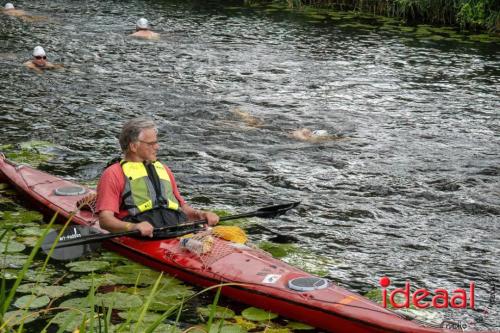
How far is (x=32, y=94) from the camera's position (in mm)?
12680

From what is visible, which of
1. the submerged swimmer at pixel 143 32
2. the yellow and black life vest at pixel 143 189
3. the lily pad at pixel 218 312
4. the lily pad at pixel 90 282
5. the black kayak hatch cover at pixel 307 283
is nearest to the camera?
the black kayak hatch cover at pixel 307 283

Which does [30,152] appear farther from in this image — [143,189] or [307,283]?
[307,283]

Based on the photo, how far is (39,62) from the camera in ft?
45.9

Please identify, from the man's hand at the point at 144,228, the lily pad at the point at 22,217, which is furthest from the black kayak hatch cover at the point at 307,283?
the lily pad at the point at 22,217

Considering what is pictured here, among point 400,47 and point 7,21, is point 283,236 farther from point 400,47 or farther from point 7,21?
point 7,21

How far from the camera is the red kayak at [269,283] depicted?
16.8 ft

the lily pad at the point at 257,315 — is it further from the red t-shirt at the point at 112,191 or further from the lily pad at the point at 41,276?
the lily pad at the point at 41,276

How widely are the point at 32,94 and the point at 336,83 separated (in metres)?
4.97

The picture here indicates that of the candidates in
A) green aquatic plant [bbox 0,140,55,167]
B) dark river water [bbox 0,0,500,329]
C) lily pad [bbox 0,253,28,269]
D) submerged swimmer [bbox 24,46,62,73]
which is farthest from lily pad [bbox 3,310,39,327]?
submerged swimmer [bbox 24,46,62,73]

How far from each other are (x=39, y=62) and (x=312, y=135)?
5.71m

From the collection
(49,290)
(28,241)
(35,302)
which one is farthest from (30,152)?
(35,302)

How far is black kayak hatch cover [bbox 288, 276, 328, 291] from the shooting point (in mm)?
5500

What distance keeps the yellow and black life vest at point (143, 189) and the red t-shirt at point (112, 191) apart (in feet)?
0.12

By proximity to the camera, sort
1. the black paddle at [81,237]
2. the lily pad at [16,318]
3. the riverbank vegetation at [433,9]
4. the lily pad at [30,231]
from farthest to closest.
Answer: the riverbank vegetation at [433,9]
the lily pad at [30,231]
the black paddle at [81,237]
the lily pad at [16,318]
